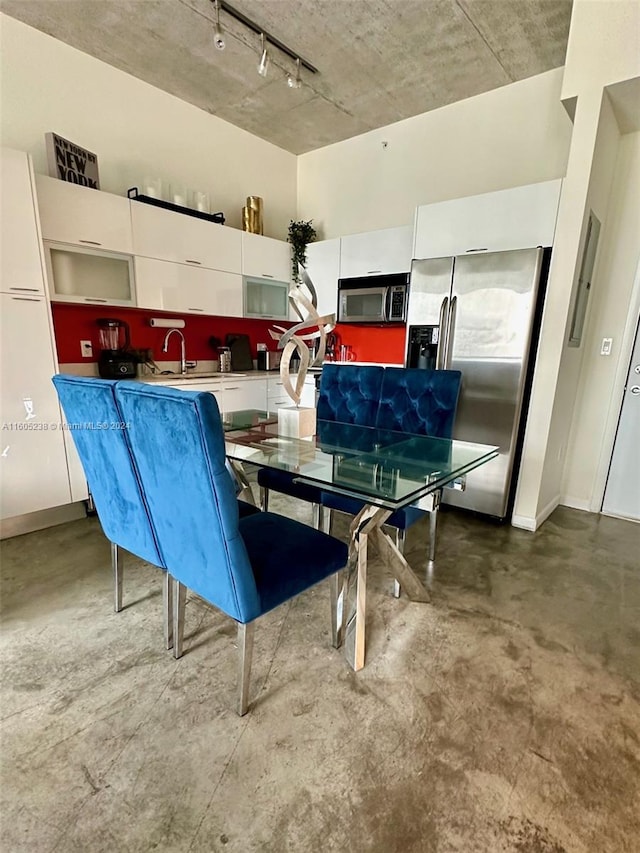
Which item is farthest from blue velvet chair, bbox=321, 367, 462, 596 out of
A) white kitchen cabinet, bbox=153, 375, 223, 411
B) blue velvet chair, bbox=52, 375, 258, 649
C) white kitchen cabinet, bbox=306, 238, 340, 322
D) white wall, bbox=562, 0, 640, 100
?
white kitchen cabinet, bbox=306, 238, 340, 322

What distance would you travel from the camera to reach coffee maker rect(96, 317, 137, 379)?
3.07 meters

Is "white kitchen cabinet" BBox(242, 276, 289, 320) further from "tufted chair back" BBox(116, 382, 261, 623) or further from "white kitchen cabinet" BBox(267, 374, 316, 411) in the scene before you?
"tufted chair back" BBox(116, 382, 261, 623)

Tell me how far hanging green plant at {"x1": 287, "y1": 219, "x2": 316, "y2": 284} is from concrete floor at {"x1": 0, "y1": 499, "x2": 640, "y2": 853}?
3.29 metres

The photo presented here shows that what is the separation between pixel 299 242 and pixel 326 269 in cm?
45

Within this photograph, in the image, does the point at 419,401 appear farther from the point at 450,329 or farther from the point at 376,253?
the point at 376,253

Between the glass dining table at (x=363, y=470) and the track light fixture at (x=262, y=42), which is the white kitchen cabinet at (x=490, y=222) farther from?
the glass dining table at (x=363, y=470)

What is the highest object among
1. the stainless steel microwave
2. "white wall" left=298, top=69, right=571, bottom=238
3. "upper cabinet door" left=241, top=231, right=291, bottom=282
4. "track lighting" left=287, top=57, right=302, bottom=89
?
"track lighting" left=287, top=57, right=302, bottom=89

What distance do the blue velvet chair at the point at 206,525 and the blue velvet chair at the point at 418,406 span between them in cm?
61

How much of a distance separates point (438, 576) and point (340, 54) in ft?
11.2

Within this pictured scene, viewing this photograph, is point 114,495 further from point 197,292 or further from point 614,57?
point 614,57

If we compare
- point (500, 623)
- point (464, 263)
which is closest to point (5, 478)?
point (500, 623)

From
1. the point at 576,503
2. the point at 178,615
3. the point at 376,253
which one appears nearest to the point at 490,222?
the point at 376,253

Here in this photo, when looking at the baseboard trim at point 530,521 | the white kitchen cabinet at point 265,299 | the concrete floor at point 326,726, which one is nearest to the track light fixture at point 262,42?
the white kitchen cabinet at point 265,299

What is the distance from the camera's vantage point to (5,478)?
238 cm
